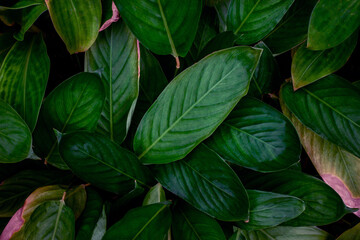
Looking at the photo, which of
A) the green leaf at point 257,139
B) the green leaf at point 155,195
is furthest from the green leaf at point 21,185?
the green leaf at point 257,139

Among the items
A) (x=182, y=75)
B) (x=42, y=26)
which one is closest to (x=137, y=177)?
(x=182, y=75)

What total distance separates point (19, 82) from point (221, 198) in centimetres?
50

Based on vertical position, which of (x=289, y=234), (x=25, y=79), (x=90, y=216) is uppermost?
(x=25, y=79)

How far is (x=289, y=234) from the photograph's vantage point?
0.81 meters

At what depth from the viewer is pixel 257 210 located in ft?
2.21

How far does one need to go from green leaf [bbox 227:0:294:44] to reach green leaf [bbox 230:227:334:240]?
0.47 meters

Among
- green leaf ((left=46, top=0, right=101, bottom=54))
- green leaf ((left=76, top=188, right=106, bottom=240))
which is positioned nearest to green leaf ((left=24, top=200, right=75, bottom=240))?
green leaf ((left=76, top=188, right=106, bottom=240))

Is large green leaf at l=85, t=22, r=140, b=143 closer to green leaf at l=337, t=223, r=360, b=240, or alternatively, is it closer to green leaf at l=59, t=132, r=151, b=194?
green leaf at l=59, t=132, r=151, b=194

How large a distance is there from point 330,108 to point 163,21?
425 millimetres

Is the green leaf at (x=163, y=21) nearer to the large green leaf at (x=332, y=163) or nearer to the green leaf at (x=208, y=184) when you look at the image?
the green leaf at (x=208, y=184)

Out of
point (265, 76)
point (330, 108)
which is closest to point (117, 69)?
point (265, 76)

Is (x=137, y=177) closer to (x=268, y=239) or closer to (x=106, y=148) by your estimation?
(x=106, y=148)

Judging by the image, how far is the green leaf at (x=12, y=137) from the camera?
64cm

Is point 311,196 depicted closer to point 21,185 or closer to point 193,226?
point 193,226
